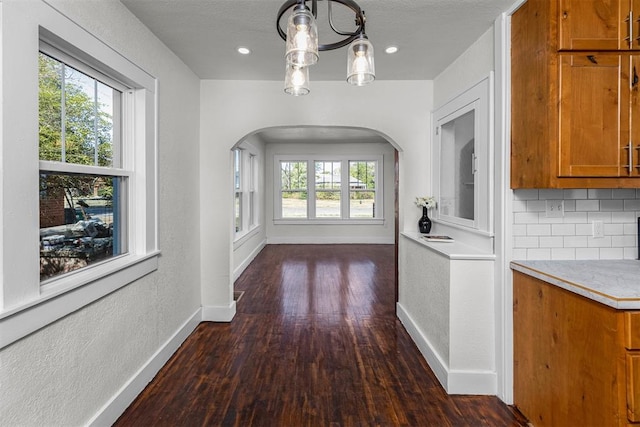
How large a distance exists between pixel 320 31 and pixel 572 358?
8.04 ft

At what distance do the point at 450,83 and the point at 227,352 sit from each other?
3006 mm

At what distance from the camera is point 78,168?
69.4 inches

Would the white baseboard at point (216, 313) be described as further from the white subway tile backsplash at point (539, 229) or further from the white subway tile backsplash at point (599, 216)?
the white subway tile backsplash at point (599, 216)

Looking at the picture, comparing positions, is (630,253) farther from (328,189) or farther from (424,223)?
(328,189)

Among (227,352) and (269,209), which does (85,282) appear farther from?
(269,209)

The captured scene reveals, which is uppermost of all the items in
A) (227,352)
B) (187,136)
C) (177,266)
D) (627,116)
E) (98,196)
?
(187,136)

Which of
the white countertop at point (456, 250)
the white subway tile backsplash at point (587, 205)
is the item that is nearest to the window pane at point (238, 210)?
the white countertop at point (456, 250)

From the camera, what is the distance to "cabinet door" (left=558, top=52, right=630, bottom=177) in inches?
69.5

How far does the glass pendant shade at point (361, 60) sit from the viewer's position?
53.5 inches

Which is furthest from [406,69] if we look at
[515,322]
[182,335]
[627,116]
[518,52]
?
[182,335]

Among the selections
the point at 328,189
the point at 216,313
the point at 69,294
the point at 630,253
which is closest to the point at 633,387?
the point at 630,253

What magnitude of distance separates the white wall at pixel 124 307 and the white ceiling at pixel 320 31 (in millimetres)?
196

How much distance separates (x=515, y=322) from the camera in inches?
83.7

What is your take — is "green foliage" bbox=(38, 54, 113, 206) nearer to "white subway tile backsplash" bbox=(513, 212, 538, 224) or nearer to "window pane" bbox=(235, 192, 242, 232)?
"white subway tile backsplash" bbox=(513, 212, 538, 224)
